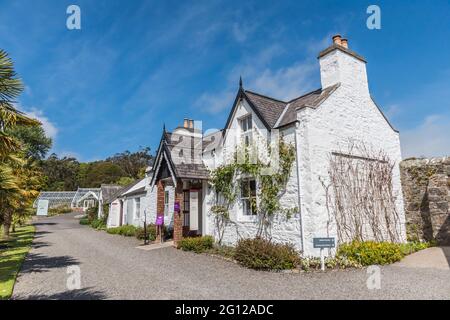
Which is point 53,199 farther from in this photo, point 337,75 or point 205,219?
point 337,75

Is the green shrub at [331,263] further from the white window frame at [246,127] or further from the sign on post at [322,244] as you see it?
the white window frame at [246,127]

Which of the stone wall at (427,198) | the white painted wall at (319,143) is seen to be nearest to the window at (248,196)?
the white painted wall at (319,143)

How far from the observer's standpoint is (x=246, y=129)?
1320 centimetres

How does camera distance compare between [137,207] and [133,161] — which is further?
[133,161]

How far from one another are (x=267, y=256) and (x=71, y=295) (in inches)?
220

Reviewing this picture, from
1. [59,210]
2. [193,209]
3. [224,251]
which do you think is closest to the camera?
[224,251]

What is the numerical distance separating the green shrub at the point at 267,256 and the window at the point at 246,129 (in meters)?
4.69

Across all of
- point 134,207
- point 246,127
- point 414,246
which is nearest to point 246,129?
point 246,127

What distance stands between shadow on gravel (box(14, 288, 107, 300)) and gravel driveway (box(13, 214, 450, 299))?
22 millimetres

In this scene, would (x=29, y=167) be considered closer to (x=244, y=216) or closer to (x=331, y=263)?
(x=244, y=216)

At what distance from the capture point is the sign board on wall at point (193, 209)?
16.6m

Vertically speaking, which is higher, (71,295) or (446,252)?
(446,252)
